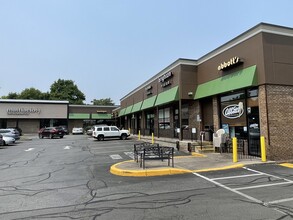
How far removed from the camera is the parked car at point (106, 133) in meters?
31.6

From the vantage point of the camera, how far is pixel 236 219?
5277mm

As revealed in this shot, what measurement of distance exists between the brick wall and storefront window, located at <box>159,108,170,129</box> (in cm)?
1276

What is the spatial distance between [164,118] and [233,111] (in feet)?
37.7

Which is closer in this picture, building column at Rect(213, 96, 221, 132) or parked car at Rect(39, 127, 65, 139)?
building column at Rect(213, 96, 221, 132)

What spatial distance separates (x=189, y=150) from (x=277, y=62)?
7274 mm

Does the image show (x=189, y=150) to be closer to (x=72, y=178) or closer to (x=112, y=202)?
(x=72, y=178)

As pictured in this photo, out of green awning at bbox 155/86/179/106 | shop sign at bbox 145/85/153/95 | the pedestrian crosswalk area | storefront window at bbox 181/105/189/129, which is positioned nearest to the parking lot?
the pedestrian crosswalk area

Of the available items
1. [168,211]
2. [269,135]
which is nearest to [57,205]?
[168,211]

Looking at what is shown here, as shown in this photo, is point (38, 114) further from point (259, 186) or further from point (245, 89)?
point (259, 186)

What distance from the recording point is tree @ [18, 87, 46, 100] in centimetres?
8194

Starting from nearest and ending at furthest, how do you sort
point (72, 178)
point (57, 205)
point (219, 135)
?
point (57, 205)
point (72, 178)
point (219, 135)

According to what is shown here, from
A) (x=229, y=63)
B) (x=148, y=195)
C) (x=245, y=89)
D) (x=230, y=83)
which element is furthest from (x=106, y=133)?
(x=148, y=195)

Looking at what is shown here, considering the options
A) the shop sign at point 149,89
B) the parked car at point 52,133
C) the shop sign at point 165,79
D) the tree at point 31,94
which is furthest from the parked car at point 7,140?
the tree at point 31,94

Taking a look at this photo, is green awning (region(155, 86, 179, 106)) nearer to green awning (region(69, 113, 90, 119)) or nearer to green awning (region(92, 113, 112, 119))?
green awning (region(92, 113, 112, 119))
